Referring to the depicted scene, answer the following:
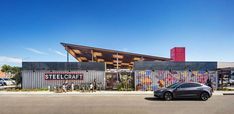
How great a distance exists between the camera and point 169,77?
3067cm

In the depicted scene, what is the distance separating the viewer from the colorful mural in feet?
100

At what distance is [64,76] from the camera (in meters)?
31.1

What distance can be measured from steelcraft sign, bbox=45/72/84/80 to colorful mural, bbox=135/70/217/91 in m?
6.33

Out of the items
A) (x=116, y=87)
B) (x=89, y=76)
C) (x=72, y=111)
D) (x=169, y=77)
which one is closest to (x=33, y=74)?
(x=89, y=76)

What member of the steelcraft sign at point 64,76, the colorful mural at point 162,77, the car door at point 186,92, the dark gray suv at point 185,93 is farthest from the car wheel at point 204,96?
the steelcraft sign at point 64,76

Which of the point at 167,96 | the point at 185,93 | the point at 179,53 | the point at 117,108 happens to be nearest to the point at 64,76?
the point at 167,96

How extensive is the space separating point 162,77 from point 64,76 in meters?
10.6

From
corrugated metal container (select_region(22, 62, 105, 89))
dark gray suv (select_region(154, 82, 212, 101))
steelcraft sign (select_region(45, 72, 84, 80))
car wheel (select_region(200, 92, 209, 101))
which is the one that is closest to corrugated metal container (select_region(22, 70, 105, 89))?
corrugated metal container (select_region(22, 62, 105, 89))

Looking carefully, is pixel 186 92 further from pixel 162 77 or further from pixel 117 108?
pixel 162 77

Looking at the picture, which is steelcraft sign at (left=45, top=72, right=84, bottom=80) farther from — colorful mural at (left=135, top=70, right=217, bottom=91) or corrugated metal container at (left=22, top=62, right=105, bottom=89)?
colorful mural at (left=135, top=70, right=217, bottom=91)

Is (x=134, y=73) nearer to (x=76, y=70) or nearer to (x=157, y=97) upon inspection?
(x=76, y=70)

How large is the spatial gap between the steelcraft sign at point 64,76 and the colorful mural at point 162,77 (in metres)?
6.33

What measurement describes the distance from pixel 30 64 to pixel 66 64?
12.7ft

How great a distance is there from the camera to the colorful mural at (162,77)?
3052 cm
